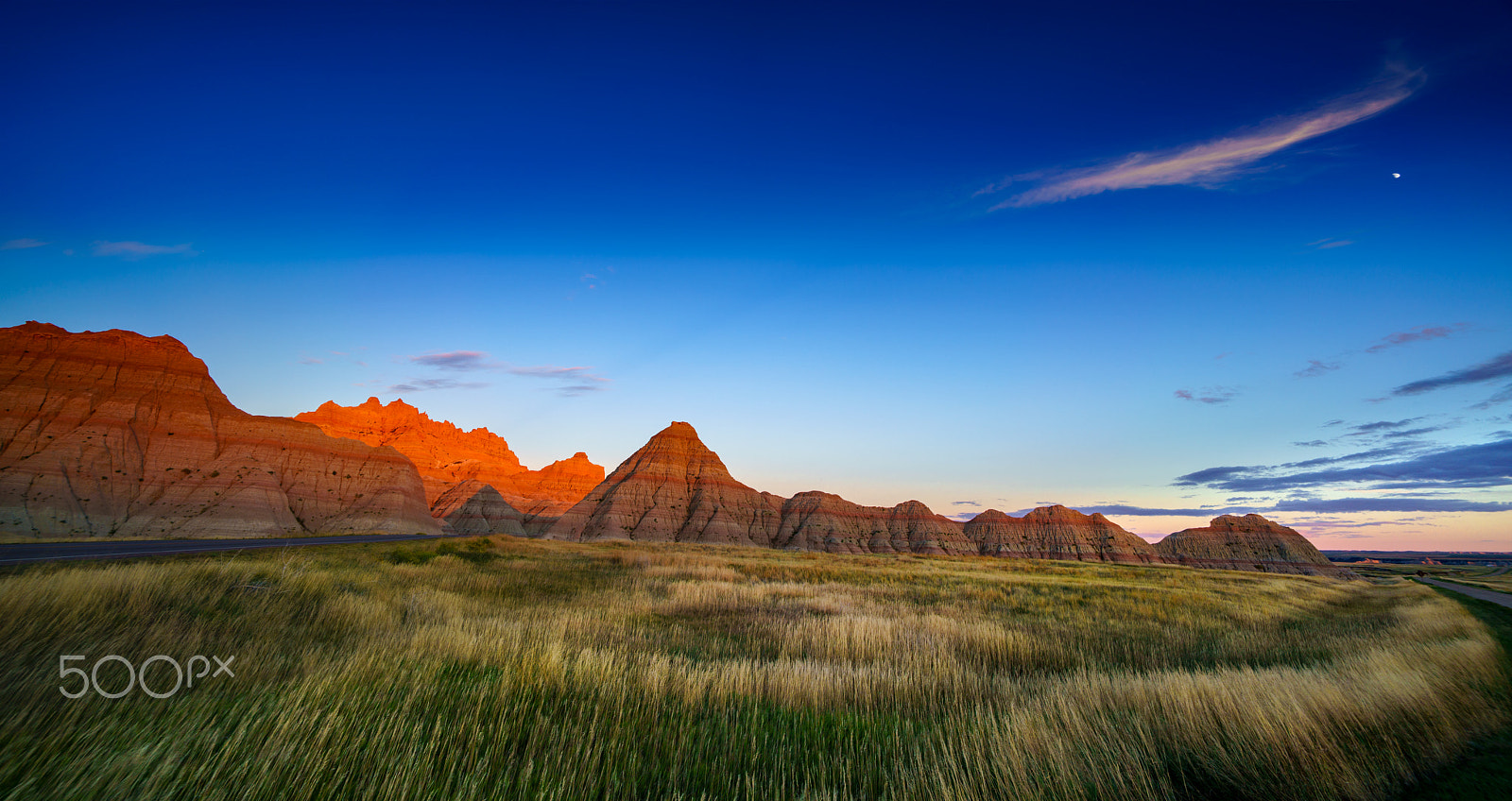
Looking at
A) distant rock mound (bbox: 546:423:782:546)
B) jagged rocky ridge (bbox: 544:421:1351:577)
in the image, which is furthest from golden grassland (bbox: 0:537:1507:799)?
jagged rocky ridge (bbox: 544:421:1351:577)

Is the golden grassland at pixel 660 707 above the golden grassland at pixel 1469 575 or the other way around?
the other way around

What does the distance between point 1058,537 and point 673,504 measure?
75575mm

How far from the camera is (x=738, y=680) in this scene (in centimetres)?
624

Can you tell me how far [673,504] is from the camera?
325ft

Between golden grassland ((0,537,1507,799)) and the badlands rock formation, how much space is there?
216 feet

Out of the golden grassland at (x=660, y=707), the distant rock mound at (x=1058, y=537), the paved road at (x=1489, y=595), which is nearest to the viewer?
the golden grassland at (x=660, y=707)

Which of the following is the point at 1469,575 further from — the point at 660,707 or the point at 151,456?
the point at 151,456

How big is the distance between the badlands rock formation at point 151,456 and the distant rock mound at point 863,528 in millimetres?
60718

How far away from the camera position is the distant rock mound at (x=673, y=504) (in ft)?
305

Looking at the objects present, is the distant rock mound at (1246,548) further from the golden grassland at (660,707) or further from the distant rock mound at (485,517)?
the distant rock mound at (485,517)

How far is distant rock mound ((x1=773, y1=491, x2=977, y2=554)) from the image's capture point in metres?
100

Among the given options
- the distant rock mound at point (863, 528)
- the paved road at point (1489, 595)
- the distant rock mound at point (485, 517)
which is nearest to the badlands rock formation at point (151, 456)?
the distant rock mound at point (485, 517)

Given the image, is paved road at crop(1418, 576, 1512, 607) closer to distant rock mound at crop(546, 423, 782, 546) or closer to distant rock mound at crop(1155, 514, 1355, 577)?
distant rock mound at crop(1155, 514, 1355, 577)

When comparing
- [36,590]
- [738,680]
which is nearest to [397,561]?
[36,590]
